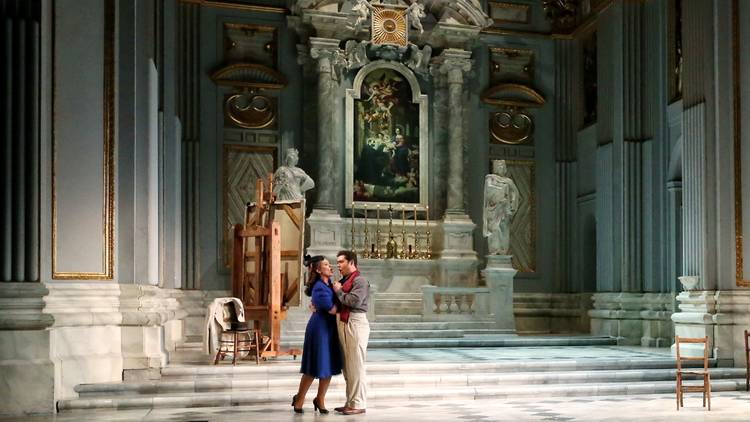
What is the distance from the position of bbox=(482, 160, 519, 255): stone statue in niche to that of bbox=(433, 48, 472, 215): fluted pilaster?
4.05 ft

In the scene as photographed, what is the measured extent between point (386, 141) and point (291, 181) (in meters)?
2.66

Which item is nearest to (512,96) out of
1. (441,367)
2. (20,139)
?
(441,367)

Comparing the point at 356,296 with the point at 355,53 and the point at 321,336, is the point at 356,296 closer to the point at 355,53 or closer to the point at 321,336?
the point at 321,336

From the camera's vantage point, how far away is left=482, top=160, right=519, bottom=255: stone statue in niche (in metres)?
16.8

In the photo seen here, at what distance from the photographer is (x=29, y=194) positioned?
879cm

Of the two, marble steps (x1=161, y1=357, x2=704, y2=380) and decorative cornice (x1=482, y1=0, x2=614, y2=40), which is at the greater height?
decorative cornice (x1=482, y1=0, x2=614, y2=40)

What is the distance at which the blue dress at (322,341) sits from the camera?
27.4 ft

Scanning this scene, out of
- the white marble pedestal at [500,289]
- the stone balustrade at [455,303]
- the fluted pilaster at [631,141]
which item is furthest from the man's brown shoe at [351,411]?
the fluted pilaster at [631,141]

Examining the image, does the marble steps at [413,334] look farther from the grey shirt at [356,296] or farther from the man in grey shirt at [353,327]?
the grey shirt at [356,296]

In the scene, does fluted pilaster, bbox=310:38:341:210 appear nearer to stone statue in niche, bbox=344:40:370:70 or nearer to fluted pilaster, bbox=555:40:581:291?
stone statue in niche, bbox=344:40:370:70

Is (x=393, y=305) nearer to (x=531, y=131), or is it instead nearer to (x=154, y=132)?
(x=531, y=131)

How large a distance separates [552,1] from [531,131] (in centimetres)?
271

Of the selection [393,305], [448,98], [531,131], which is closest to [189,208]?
[393,305]

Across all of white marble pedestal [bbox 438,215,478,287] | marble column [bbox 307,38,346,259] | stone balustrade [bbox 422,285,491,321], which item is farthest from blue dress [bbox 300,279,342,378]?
white marble pedestal [bbox 438,215,478,287]
